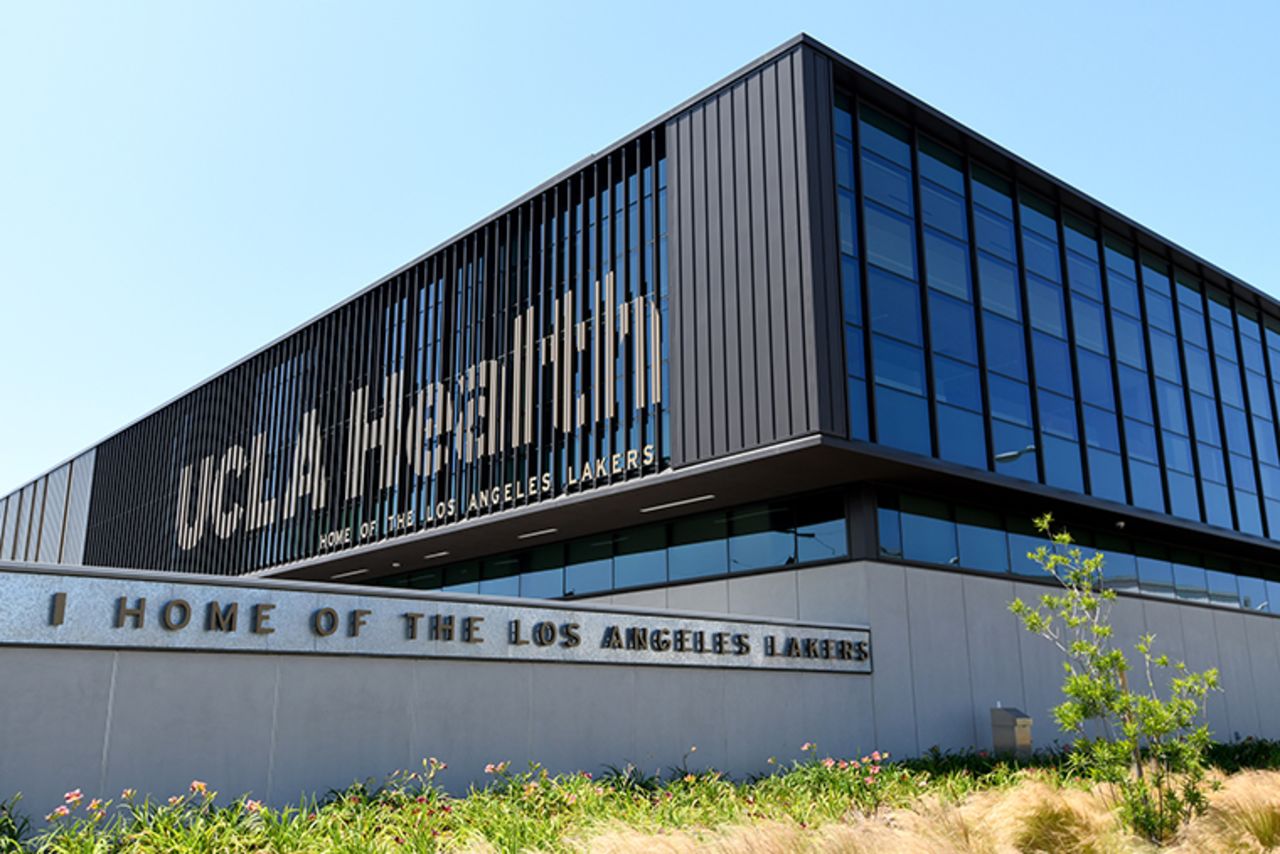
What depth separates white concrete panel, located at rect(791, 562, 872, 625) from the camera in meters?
22.3

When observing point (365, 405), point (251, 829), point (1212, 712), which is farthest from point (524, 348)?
point (1212, 712)

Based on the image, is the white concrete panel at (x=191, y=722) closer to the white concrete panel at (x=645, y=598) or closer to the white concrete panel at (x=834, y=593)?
the white concrete panel at (x=834, y=593)

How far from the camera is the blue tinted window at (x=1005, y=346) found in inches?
990

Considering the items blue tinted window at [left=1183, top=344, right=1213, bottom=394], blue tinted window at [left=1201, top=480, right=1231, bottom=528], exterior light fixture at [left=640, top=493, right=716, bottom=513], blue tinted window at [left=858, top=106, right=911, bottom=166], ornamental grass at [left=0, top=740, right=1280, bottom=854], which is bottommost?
ornamental grass at [left=0, top=740, right=1280, bottom=854]

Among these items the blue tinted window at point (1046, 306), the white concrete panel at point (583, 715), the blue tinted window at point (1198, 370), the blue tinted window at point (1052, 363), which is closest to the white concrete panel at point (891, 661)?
the white concrete panel at point (583, 715)

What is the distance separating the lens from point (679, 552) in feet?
85.8

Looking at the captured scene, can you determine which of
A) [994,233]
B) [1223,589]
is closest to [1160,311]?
[994,233]

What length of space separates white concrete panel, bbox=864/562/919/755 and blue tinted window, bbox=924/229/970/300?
21.6 ft

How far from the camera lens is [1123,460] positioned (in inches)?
1100

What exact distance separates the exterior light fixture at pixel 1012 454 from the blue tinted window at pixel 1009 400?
613 millimetres

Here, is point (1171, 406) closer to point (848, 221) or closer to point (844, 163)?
point (848, 221)

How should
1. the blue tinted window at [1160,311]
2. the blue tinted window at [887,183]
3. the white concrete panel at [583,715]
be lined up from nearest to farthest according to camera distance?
the white concrete panel at [583,715], the blue tinted window at [887,183], the blue tinted window at [1160,311]

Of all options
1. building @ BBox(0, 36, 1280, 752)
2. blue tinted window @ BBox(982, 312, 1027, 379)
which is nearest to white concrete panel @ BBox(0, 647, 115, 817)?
building @ BBox(0, 36, 1280, 752)

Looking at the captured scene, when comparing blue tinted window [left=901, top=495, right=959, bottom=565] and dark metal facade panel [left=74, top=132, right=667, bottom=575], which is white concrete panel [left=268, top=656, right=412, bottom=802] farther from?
blue tinted window [left=901, top=495, right=959, bottom=565]
